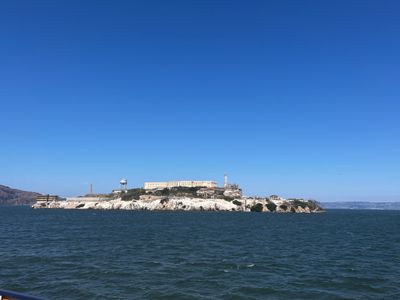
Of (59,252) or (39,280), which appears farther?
(59,252)

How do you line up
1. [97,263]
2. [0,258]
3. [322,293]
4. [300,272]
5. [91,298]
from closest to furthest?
1. [91,298]
2. [322,293]
3. [300,272]
4. [97,263]
5. [0,258]

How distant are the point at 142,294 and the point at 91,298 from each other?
3.57m

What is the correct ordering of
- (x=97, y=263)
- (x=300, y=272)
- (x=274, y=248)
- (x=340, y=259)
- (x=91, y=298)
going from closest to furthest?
1. (x=91, y=298)
2. (x=300, y=272)
3. (x=97, y=263)
4. (x=340, y=259)
5. (x=274, y=248)

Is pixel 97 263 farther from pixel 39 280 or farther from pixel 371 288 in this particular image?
pixel 371 288

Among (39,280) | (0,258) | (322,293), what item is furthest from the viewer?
(0,258)

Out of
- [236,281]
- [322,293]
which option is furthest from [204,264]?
[322,293]

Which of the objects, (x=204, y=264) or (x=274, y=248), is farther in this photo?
(x=274, y=248)

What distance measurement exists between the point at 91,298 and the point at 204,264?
51.6ft

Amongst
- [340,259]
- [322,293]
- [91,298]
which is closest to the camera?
[91,298]

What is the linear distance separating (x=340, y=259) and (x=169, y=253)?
71.7ft

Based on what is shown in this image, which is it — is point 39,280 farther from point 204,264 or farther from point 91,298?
point 204,264

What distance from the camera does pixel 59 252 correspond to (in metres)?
46.2

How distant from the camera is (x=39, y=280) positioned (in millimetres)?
29922

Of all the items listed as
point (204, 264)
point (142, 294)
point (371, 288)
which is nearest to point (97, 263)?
point (204, 264)
